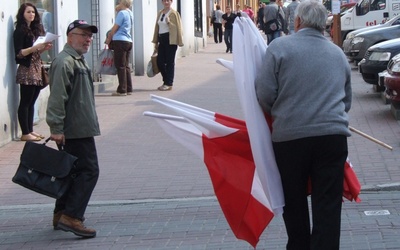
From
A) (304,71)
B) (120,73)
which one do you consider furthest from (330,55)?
(120,73)

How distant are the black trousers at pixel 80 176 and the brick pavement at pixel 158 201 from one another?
0.28 metres

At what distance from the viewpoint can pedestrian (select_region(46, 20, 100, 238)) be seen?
6625 mm

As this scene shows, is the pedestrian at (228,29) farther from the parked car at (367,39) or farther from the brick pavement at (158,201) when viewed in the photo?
the brick pavement at (158,201)

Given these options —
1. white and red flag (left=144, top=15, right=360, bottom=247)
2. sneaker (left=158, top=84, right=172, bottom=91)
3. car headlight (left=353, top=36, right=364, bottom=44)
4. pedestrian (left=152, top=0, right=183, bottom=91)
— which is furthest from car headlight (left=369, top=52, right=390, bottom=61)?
white and red flag (left=144, top=15, right=360, bottom=247)

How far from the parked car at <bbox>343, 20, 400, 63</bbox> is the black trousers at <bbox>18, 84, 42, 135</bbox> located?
36.3 ft

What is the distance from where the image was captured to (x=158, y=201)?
812cm

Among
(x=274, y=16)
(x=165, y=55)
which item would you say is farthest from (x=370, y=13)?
(x=165, y=55)

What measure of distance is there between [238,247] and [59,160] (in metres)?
1.54

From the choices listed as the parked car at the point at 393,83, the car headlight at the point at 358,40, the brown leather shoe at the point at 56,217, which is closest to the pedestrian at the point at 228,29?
the car headlight at the point at 358,40

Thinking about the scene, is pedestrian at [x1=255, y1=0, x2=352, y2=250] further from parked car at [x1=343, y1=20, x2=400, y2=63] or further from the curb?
parked car at [x1=343, y1=20, x2=400, y2=63]

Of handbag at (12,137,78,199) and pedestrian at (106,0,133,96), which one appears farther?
pedestrian at (106,0,133,96)

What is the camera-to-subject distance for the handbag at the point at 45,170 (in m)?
6.64

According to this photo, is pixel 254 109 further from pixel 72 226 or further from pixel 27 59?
pixel 27 59

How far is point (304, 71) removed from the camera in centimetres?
498
